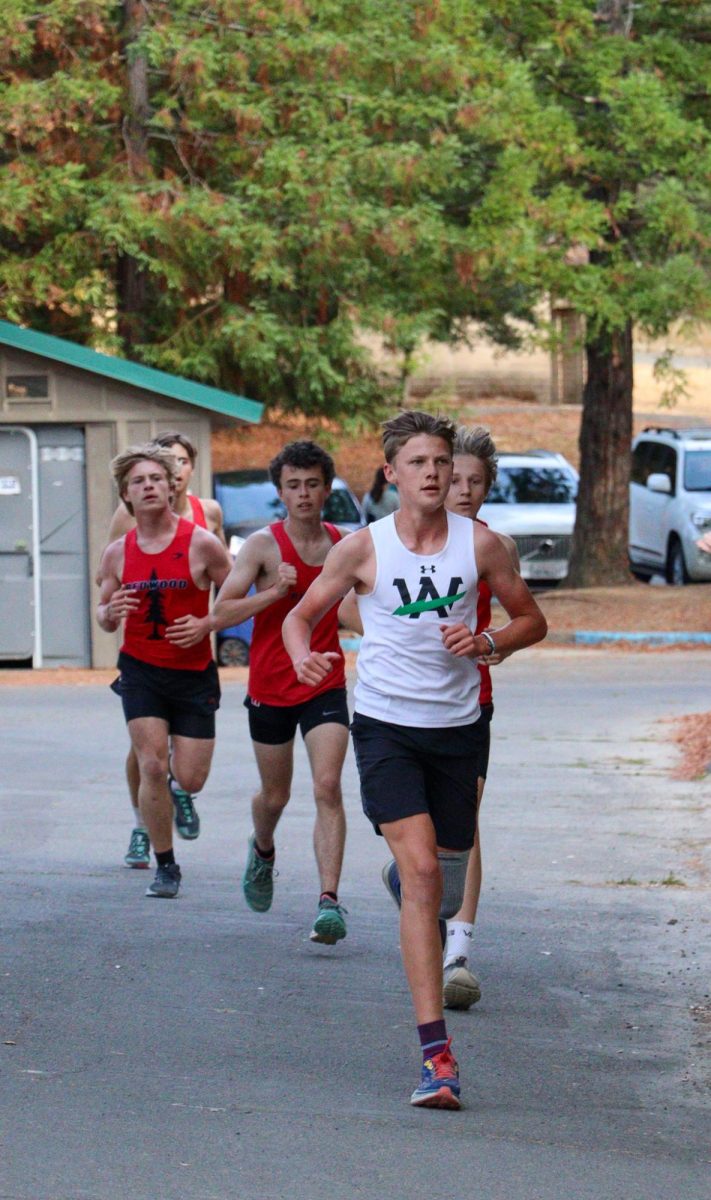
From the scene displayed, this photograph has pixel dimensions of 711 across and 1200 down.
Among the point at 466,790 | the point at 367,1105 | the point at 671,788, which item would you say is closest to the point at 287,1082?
the point at 367,1105

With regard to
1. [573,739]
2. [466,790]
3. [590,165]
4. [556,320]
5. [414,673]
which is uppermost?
[590,165]

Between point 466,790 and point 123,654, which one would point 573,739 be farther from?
point 466,790

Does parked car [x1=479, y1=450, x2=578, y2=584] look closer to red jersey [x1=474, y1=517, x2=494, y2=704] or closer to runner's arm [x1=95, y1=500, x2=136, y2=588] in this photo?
runner's arm [x1=95, y1=500, x2=136, y2=588]

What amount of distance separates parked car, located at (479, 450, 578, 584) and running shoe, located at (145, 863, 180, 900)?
693 inches

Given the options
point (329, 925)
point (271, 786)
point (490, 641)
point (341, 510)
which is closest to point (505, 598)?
point (490, 641)

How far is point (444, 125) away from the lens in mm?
23297

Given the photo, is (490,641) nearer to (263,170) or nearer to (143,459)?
(143,459)

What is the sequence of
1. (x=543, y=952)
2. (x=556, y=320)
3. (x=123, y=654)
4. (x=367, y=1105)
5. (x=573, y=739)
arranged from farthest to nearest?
(x=556, y=320), (x=573, y=739), (x=123, y=654), (x=543, y=952), (x=367, y=1105)

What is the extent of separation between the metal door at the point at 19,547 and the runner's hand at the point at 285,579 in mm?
13217

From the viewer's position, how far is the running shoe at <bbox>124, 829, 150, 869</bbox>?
384 inches

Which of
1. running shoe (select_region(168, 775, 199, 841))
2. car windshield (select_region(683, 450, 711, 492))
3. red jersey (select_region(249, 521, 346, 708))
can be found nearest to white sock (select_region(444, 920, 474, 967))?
red jersey (select_region(249, 521, 346, 708))

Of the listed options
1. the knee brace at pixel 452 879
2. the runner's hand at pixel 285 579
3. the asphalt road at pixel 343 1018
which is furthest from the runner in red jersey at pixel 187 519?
the knee brace at pixel 452 879

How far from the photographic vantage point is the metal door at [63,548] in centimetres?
2089

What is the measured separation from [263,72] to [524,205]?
3213 mm
